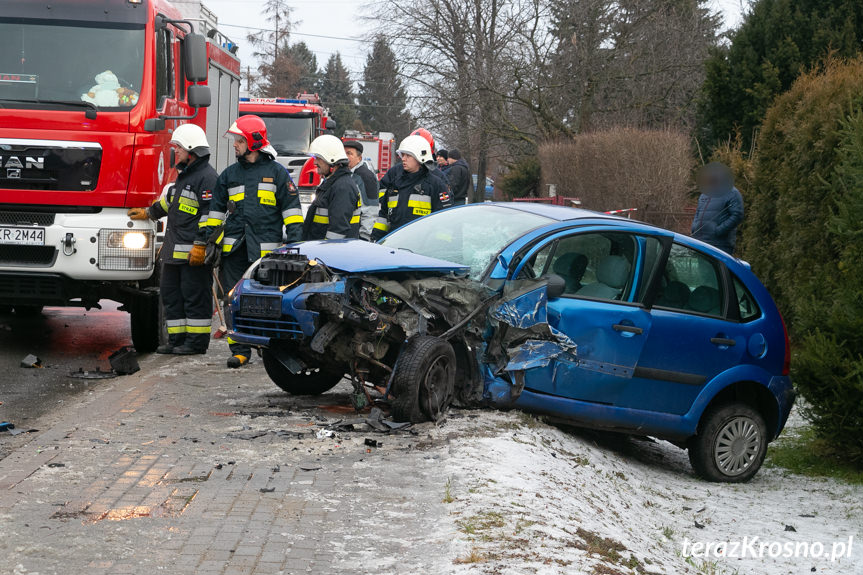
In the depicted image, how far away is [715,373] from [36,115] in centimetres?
609

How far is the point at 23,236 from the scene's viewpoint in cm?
891

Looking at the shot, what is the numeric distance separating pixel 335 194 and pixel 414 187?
1036mm

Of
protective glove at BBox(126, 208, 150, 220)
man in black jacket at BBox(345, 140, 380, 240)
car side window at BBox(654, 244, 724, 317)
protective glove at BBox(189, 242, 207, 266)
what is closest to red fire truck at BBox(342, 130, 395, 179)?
man in black jacket at BBox(345, 140, 380, 240)

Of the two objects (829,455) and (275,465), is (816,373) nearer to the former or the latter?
(829,455)

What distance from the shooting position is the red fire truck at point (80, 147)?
352 inches

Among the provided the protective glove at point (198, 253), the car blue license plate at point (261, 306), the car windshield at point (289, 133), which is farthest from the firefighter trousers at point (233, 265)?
the car windshield at point (289, 133)

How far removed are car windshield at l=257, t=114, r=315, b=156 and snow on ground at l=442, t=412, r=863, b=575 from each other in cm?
1447

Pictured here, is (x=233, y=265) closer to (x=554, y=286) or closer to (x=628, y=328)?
(x=554, y=286)

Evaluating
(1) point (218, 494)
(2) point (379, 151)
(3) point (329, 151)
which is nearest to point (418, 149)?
(3) point (329, 151)

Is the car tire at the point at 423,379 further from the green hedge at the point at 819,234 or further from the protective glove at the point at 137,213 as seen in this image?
the protective glove at the point at 137,213

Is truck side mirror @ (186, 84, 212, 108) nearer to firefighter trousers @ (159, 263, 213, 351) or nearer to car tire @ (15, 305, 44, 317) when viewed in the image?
firefighter trousers @ (159, 263, 213, 351)

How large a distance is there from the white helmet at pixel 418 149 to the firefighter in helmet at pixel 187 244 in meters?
1.88

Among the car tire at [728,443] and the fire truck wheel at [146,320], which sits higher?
the fire truck wheel at [146,320]

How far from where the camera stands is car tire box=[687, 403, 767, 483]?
7.45 meters
